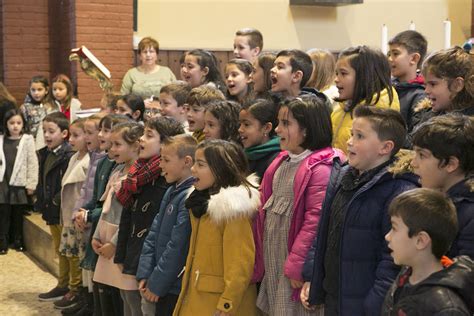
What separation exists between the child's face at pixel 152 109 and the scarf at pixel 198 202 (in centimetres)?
174

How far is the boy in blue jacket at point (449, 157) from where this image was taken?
105 inches

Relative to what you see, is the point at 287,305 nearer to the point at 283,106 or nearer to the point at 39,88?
the point at 283,106

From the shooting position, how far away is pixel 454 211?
2.47m

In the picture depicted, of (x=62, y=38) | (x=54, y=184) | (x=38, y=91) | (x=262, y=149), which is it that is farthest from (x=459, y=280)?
(x=62, y=38)

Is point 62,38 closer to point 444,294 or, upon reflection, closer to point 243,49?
point 243,49

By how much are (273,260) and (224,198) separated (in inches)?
15.1

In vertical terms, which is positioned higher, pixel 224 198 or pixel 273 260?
pixel 224 198

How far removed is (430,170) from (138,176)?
2.07 metres

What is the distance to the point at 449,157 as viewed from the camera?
269 cm

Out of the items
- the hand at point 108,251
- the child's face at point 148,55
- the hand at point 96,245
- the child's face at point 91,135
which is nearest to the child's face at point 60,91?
the child's face at point 148,55

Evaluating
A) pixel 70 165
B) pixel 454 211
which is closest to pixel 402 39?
pixel 454 211

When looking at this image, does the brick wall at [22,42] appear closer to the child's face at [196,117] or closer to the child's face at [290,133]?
the child's face at [196,117]

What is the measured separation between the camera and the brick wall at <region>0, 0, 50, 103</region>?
9.96m

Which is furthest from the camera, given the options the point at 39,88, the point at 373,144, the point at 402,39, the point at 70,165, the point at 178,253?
the point at 39,88
